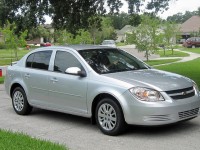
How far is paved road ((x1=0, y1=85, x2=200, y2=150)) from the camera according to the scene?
241 inches

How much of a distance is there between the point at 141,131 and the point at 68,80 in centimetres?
166

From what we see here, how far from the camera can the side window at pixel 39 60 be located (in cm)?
832

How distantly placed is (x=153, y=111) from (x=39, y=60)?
3203 mm

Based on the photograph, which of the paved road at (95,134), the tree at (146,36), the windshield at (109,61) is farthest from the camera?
the tree at (146,36)

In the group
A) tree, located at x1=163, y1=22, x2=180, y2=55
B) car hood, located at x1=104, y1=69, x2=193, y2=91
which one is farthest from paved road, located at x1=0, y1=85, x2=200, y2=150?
tree, located at x1=163, y1=22, x2=180, y2=55

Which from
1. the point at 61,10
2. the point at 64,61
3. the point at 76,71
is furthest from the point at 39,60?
the point at 61,10

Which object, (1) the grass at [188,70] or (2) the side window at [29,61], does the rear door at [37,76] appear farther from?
(1) the grass at [188,70]

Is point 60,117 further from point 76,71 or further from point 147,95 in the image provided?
point 147,95

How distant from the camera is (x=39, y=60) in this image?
28.1ft

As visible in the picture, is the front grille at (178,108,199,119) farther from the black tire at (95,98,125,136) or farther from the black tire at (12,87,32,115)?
the black tire at (12,87,32,115)

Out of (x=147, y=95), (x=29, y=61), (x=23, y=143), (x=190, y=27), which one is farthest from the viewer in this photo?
(x=190, y=27)

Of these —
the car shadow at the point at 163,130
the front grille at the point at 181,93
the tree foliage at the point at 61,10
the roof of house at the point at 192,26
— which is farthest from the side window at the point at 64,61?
the roof of house at the point at 192,26

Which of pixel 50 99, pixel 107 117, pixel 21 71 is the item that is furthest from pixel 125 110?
pixel 21 71

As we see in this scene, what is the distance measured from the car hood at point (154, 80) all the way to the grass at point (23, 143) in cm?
172
